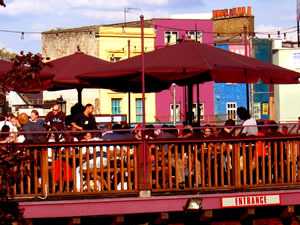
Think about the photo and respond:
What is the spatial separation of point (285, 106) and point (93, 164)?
48.5 meters

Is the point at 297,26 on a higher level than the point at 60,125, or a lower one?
higher

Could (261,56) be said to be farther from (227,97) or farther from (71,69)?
(71,69)

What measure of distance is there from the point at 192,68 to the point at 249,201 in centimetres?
244

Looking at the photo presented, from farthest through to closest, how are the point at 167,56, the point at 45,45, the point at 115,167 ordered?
the point at 45,45
the point at 167,56
the point at 115,167

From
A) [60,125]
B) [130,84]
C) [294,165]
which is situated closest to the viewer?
[294,165]

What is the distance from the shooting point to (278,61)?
60.7 m

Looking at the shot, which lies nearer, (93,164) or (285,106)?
(93,164)

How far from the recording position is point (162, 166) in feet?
41.0

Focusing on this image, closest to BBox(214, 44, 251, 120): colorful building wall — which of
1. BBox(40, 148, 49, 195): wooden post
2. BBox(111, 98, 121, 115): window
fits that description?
BBox(111, 98, 121, 115): window

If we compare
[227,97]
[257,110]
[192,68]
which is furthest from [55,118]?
[257,110]

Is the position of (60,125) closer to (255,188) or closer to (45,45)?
(255,188)


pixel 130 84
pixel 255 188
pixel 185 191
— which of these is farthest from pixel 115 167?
pixel 130 84

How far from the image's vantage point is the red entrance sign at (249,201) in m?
12.5

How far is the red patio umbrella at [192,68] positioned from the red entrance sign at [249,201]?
2.01 m
